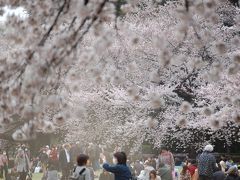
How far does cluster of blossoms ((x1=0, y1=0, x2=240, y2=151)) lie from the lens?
4.12 m

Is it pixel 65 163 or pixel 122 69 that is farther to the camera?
pixel 122 69

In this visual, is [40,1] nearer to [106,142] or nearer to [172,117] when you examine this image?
[172,117]

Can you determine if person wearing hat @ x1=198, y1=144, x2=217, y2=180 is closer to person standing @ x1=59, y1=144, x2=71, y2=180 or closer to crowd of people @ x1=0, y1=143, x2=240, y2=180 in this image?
crowd of people @ x1=0, y1=143, x2=240, y2=180

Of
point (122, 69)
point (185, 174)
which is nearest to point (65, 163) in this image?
point (122, 69)

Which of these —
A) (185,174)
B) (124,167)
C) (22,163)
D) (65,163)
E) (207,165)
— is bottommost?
(185,174)

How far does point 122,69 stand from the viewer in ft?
64.3

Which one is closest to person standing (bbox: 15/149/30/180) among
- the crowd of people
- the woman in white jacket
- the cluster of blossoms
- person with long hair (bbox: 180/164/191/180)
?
the crowd of people

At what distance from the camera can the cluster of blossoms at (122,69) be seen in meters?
4.12

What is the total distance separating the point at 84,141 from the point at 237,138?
8.08 m

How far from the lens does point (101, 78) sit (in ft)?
17.5

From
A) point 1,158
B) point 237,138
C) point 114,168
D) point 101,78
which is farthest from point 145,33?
point 101,78

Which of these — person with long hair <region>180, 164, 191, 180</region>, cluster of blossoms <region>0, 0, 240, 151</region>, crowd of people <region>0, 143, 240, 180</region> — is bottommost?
person with long hair <region>180, 164, 191, 180</region>

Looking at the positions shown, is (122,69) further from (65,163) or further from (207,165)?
(207,165)

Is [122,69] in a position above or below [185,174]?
above
